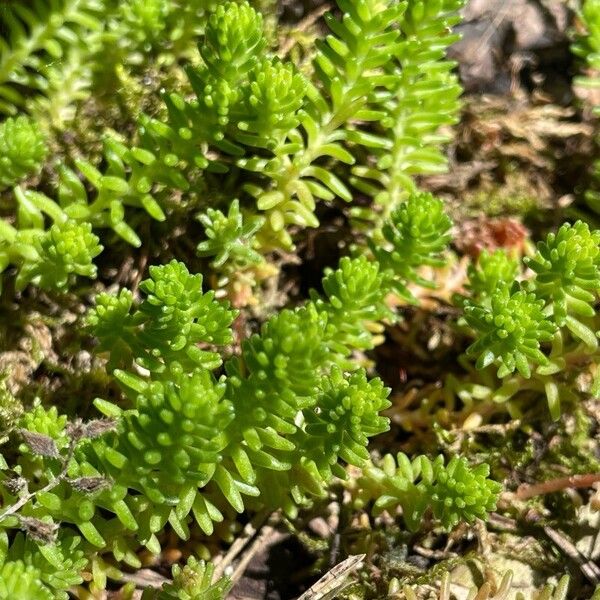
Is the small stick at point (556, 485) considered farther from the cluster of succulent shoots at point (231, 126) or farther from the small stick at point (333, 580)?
the cluster of succulent shoots at point (231, 126)

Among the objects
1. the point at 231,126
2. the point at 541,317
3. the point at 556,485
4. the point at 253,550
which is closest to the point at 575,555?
the point at 556,485

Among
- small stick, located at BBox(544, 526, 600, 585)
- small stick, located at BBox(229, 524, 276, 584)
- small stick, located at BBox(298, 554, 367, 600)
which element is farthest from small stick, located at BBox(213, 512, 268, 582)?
small stick, located at BBox(544, 526, 600, 585)

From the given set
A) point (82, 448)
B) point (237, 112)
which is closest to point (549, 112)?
point (237, 112)

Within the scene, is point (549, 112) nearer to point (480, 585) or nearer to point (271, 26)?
point (271, 26)

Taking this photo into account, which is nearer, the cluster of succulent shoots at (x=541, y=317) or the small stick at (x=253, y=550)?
the cluster of succulent shoots at (x=541, y=317)

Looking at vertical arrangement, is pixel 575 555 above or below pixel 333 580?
below

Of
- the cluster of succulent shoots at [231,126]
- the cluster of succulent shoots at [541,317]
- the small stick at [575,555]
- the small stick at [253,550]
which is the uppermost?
the cluster of succulent shoots at [231,126]

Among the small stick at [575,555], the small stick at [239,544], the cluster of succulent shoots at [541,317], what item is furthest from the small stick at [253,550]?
the small stick at [575,555]

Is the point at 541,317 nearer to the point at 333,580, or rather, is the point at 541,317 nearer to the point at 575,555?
the point at 575,555
